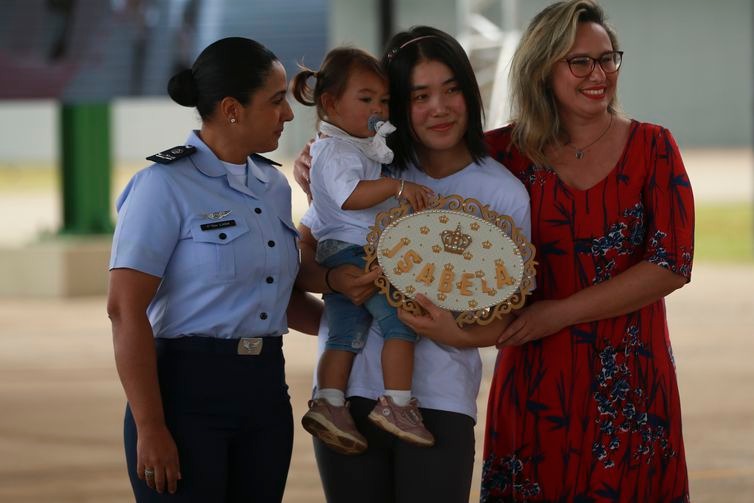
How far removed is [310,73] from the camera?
3.00 meters

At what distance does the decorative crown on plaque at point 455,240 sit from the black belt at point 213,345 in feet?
1.49

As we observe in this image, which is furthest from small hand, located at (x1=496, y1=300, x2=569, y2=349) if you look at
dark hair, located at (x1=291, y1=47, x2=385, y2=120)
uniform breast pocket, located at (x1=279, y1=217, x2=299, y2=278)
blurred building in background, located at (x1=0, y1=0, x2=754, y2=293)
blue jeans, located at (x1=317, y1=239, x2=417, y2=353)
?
blurred building in background, located at (x1=0, y1=0, x2=754, y2=293)

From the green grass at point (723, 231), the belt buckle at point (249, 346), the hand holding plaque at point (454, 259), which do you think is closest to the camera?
the belt buckle at point (249, 346)

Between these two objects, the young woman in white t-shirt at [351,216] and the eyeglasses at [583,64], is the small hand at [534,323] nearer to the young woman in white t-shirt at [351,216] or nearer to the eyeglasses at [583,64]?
the young woman in white t-shirt at [351,216]

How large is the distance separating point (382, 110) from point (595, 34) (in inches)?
21.1

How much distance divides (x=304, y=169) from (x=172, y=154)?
55 centimetres

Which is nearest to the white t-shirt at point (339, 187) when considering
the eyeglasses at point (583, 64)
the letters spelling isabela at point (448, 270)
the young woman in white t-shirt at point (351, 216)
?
the young woman in white t-shirt at point (351, 216)

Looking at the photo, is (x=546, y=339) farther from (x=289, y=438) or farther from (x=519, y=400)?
(x=289, y=438)

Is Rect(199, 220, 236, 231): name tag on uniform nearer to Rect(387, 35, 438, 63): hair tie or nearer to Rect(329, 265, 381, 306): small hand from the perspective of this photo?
Rect(329, 265, 381, 306): small hand

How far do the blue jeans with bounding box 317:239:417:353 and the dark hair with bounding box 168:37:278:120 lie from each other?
485 millimetres

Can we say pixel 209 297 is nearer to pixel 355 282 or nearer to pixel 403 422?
pixel 355 282

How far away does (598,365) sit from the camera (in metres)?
3.06

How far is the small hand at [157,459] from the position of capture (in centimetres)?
252

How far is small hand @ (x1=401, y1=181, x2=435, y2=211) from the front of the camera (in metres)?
2.78
